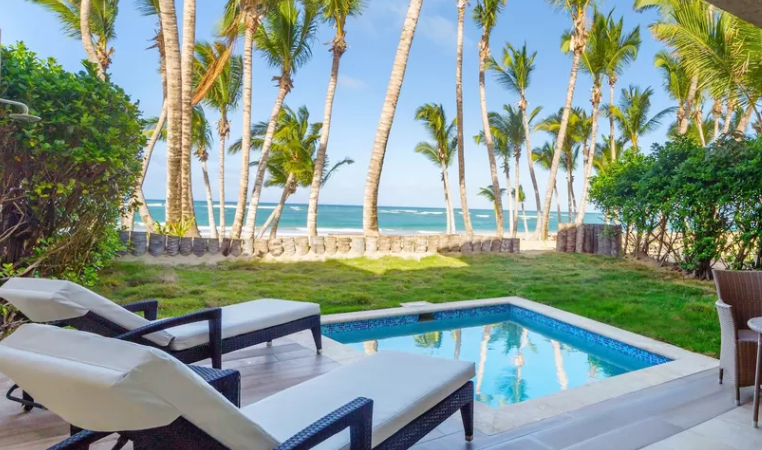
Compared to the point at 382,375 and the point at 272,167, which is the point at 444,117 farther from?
the point at 382,375

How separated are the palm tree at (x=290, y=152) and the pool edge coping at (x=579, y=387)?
11.2 m

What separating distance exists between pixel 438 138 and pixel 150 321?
1745 centimetres

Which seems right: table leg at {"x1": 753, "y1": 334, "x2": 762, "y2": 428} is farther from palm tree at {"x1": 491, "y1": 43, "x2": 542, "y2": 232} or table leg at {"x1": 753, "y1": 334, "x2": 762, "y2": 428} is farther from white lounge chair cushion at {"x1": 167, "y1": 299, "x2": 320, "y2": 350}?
palm tree at {"x1": 491, "y1": 43, "x2": 542, "y2": 232}

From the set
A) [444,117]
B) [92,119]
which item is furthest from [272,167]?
[92,119]

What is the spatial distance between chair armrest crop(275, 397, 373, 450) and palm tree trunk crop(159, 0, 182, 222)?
771 centimetres

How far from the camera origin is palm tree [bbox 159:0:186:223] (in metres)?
7.95

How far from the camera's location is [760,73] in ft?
20.3

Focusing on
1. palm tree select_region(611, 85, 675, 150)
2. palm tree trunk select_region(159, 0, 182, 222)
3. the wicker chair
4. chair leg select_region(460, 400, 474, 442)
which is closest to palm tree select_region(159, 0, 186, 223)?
palm tree trunk select_region(159, 0, 182, 222)

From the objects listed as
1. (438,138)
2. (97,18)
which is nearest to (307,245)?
(97,18)

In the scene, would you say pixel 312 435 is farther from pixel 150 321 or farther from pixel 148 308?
pixel 148 308

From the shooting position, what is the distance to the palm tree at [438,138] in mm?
18188

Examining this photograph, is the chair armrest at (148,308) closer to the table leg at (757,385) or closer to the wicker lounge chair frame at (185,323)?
the wicker lounge chair frame at (185,323)

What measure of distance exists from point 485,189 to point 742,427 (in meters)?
24.1

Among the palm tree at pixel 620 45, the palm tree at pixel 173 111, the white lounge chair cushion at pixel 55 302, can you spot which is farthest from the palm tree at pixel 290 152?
the white lounge chair cushion at pixel 55 302
